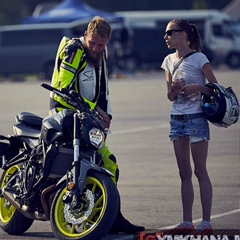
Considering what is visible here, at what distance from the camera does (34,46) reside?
132ft

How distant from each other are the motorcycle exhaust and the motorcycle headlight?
810 millimetres

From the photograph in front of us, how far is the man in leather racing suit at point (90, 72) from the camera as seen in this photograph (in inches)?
325

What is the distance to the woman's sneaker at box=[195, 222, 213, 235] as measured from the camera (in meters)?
7.87

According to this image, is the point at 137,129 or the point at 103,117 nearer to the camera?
the point at 103,117

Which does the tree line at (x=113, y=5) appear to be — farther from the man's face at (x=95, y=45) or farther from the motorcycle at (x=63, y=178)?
the man's face at (x=95, y=45)

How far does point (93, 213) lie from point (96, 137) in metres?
0.59

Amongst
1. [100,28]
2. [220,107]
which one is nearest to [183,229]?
[220,107]

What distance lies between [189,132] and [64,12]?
39918 millimetres

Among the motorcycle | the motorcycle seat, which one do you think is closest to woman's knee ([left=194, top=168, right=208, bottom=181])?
the motorcycle

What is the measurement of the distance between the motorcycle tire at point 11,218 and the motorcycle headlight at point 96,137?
1.20 m

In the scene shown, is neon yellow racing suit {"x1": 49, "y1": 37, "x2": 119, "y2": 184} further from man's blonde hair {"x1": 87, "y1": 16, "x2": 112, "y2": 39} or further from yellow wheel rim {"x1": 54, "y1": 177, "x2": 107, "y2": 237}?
yellow wheel rim {"x1": 54, "y1": 177, "x2": 107, "y2": 237}

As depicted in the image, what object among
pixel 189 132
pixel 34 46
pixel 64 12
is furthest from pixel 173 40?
pixel 64 12

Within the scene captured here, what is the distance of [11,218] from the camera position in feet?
28.4

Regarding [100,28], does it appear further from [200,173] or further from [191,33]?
[200,173]
